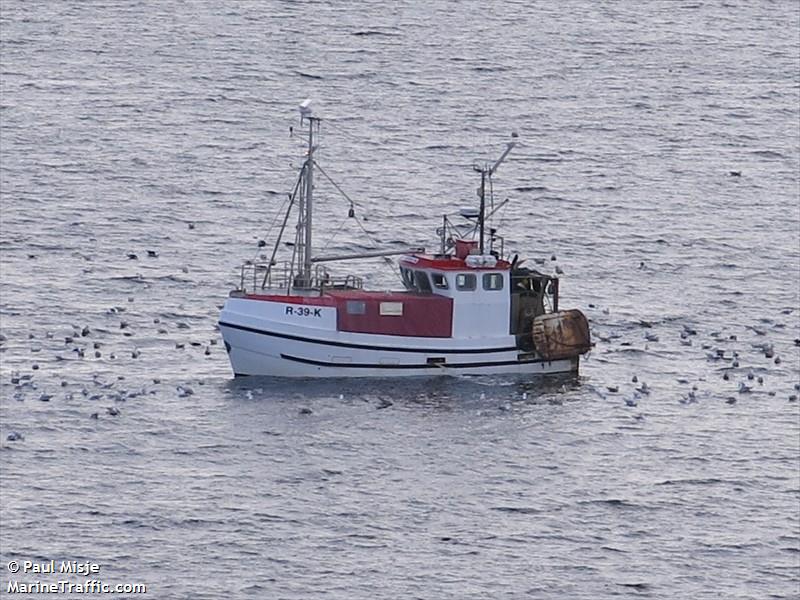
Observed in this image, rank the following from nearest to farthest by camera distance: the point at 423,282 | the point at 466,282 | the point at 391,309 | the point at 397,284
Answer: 1. the point at 391,309
2. the point at 466,282
3. the point at 423,282
4. the point at 397,284

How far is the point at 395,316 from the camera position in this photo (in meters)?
87.9

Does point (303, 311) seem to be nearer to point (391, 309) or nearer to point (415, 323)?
point (391, 309)

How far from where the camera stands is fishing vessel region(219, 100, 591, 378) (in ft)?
285

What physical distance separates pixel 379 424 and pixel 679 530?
13509 millimetres

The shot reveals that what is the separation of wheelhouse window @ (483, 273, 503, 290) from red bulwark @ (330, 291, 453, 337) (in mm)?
1598

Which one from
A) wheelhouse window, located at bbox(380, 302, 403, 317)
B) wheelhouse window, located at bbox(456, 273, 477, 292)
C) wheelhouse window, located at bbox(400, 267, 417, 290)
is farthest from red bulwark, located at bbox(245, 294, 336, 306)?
wheelhouse window, located at bbox(456, 273, 477, 292)

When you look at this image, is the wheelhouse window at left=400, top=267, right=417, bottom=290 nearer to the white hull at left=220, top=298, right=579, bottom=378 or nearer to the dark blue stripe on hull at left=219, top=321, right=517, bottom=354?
the white hull at left=220, top=298, right=579, bottom=378

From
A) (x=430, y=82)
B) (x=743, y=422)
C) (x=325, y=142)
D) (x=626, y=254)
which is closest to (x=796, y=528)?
(x=743, y=422)

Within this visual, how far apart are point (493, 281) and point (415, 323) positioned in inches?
137

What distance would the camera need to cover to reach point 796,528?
73500 millimetres

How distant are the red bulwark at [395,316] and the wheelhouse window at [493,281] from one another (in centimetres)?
160

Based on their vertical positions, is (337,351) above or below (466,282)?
below

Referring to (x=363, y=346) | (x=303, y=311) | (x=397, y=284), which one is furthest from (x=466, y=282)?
(x=397, y=284)
